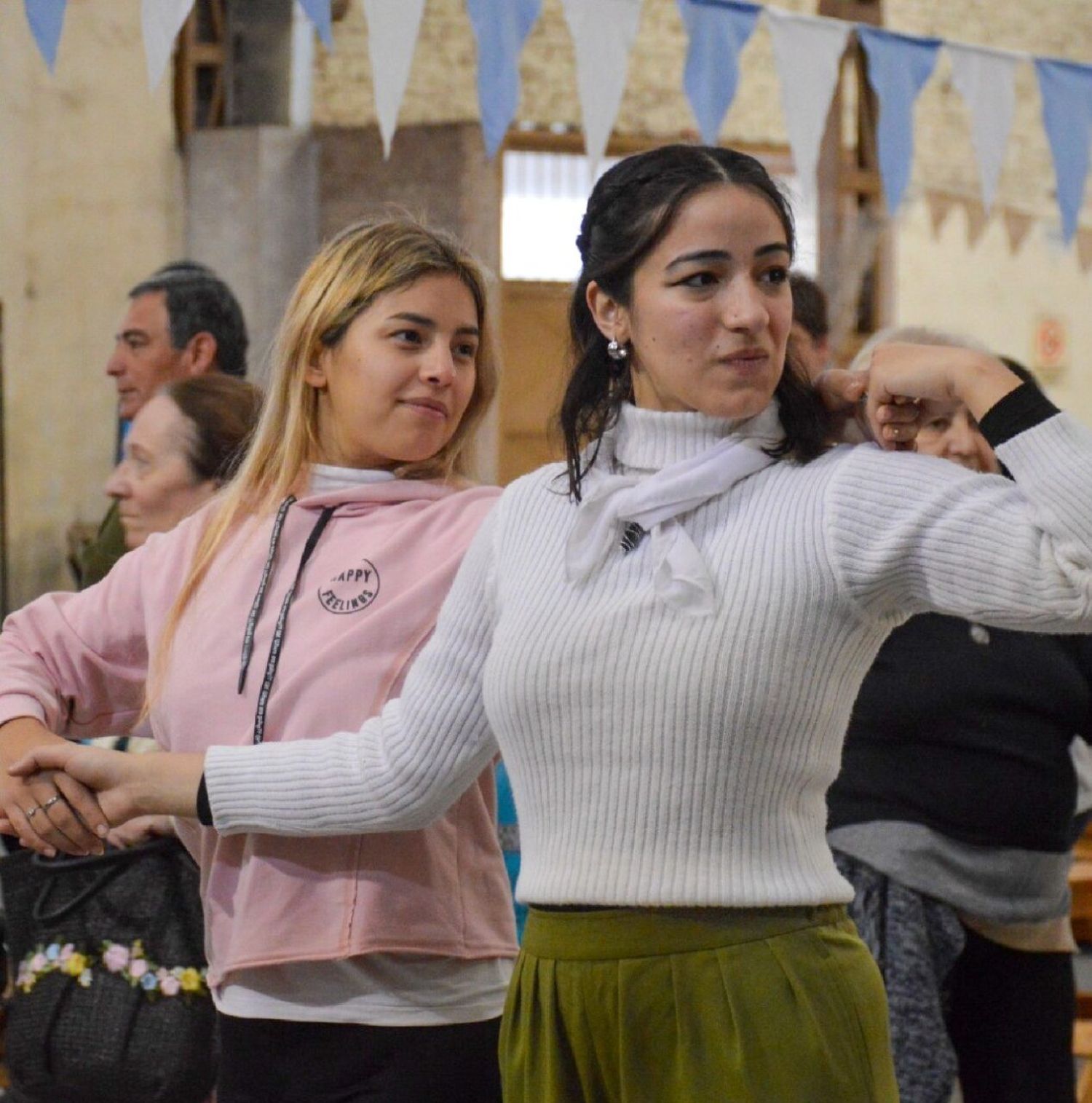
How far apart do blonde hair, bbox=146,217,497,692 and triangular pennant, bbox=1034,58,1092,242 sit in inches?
133

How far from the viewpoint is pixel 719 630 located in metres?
1.44

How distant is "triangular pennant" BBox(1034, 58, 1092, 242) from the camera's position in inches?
195

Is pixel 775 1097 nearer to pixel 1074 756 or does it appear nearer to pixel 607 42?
pixel 1074 756

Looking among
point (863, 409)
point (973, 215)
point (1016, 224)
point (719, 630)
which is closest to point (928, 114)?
point (973, 215)

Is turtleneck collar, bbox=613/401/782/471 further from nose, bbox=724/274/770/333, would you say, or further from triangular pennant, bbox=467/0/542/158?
triangular pennant, bbox=467/0/542/158

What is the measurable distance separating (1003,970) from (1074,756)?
35 centimetres

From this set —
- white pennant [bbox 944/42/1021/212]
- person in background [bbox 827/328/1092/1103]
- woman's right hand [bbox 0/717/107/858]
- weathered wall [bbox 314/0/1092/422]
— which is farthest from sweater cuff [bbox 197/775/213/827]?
weathered wall [bbox 314/0/1092/422]

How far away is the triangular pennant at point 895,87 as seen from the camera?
15.9 feet

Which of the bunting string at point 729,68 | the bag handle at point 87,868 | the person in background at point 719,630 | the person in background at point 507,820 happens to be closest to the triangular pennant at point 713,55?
the bunting string at point 729,68

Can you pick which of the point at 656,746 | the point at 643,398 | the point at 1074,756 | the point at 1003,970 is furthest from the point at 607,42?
the point at 656,746

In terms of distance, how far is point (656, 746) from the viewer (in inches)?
57.0

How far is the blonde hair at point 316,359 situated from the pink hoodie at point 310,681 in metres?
0.03

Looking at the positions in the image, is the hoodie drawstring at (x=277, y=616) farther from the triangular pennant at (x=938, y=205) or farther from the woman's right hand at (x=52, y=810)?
the triangular pennant at (x=938, y=205)

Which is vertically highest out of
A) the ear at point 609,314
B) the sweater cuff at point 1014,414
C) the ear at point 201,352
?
the ear at point 609,314
